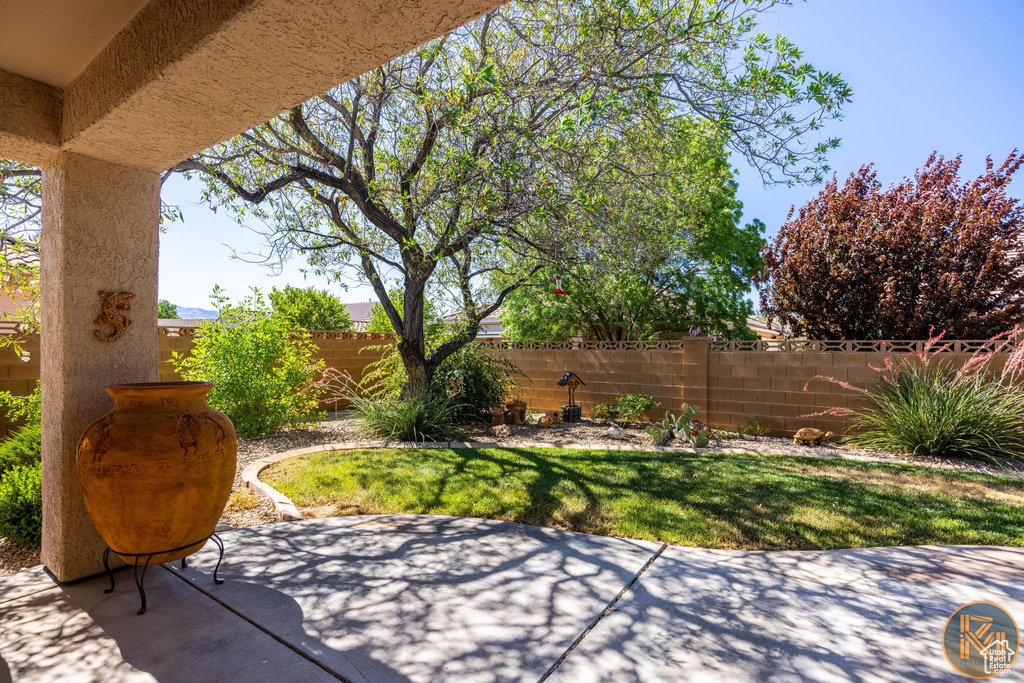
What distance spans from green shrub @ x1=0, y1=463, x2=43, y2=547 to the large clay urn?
66.9 inches

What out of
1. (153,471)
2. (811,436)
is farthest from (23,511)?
(811,436)

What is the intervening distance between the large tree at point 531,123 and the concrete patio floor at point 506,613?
3.05 meters

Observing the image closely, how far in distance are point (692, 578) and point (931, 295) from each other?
7405 mm

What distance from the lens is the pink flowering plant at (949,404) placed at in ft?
18.9

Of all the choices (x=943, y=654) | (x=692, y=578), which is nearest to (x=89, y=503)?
(x=692, y=578)

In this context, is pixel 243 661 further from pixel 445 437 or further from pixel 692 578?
pixel 445 437

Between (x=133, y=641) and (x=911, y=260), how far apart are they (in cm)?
1007

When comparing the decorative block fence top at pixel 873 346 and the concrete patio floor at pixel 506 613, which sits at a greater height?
the decorative block fence top at pixel 873 346

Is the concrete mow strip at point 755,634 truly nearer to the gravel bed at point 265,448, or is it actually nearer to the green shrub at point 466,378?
the gravel bed at point 265,448

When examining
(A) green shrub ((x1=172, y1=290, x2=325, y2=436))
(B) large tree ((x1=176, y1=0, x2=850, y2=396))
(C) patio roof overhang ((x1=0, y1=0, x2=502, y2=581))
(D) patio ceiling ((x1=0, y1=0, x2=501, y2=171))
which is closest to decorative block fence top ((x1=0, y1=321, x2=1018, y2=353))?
(A) green shrub ((x1=172, y1=290, x2=325, y2=436))

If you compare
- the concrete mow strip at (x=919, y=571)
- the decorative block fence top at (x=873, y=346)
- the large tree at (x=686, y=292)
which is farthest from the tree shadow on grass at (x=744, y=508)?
the large tree at (x=686, y=292)

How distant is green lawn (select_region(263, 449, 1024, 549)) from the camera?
12.1 ft

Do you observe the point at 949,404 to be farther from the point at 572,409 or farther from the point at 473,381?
the point at 473,381

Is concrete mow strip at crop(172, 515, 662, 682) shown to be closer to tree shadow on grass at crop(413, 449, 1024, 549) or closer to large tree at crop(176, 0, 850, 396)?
tree shadow on grass at crop(413, 449, 1024, 549)
